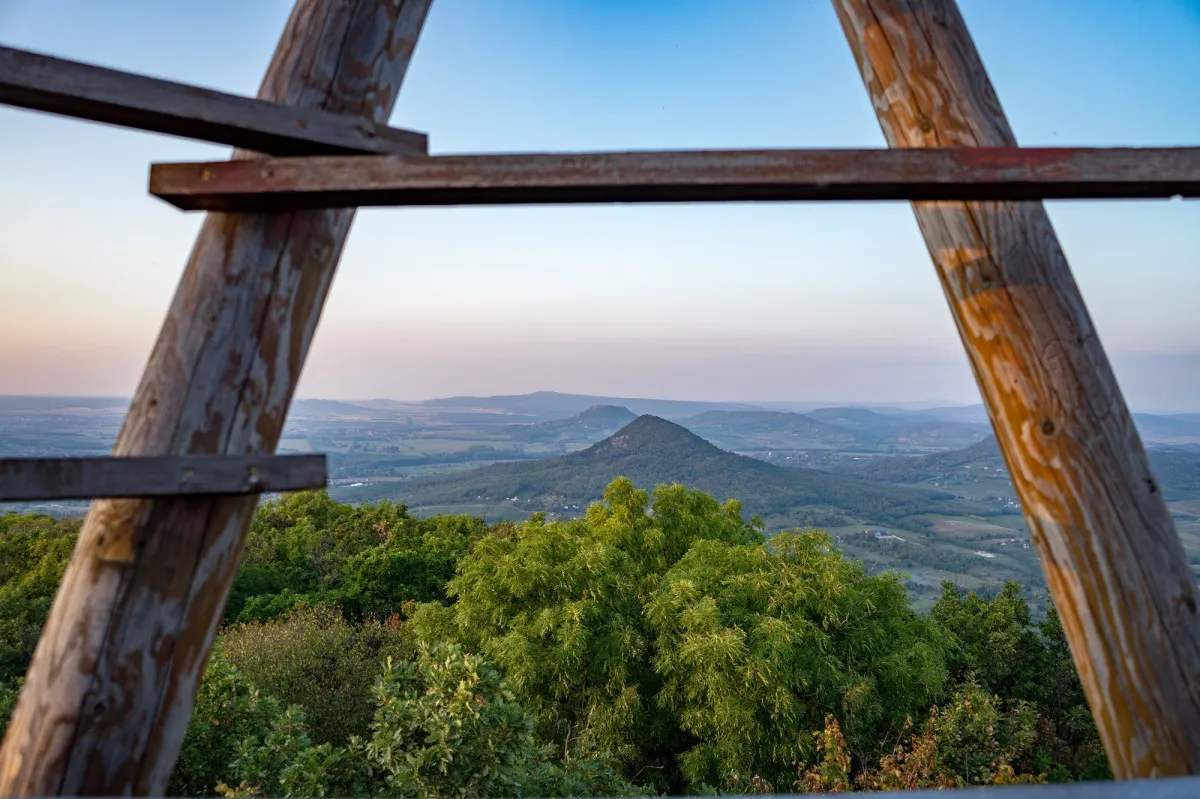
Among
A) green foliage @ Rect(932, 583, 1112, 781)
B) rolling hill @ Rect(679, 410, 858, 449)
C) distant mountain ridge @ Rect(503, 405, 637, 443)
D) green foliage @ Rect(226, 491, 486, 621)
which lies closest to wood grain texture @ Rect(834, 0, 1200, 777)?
green foliage @ Rect(932, 583, 1112, 781)

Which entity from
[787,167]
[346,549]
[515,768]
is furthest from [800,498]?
[787,167]

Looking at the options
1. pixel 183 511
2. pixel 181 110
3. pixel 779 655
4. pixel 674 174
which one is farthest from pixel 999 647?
pixel 181 110

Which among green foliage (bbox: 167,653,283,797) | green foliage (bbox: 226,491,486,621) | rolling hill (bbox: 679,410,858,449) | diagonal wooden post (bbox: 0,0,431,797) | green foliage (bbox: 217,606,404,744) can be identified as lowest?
green foliage (bbox: 226,491,486,621)

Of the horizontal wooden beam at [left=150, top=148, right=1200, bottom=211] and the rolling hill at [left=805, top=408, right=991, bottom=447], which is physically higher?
the rolling hill at [left=805, top=408, right=991, bottom=447]

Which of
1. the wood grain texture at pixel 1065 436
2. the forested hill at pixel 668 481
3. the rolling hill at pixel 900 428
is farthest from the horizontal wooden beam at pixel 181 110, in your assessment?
the rolling hill at pixel 900 428

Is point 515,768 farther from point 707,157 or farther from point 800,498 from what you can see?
point 800,498

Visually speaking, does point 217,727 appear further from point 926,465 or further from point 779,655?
point 926,465

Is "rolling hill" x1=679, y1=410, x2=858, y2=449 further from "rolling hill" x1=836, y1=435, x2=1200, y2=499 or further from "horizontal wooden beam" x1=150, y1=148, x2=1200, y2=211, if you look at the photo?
"horizontal wooden beam" x1=150, y1=148, x2=1200, y2=211
